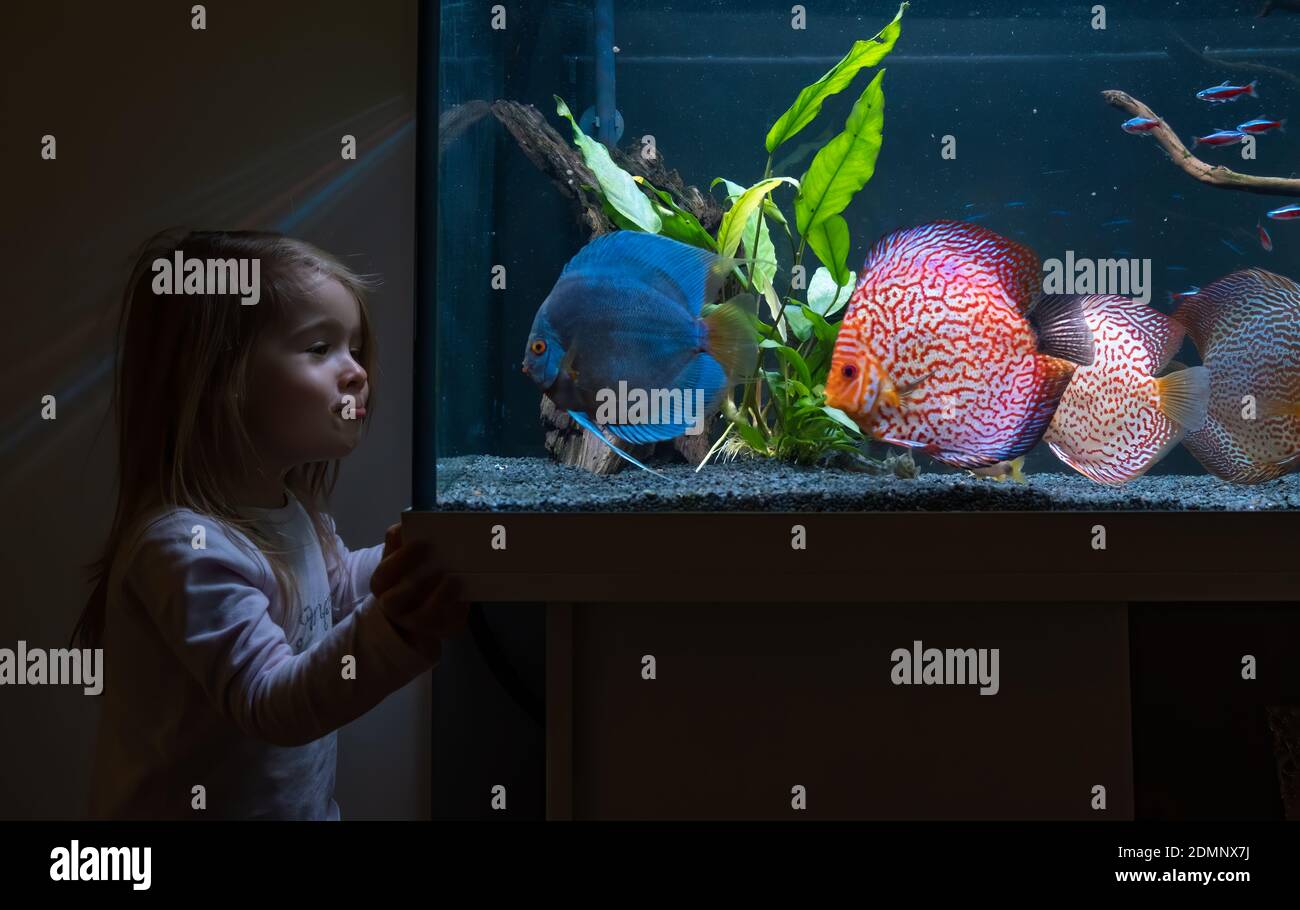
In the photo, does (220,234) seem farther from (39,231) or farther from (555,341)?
(39,231)

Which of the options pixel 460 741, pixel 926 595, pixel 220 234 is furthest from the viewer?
pixel 460 741

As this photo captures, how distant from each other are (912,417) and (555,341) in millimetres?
411

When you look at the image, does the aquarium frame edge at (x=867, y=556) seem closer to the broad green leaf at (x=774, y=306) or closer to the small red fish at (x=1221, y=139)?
the broad green leaf at (x=774, y=306)

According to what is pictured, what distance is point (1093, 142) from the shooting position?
1208mm

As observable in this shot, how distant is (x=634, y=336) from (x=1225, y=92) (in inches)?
37.3

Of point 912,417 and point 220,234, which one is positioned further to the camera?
point 220,234

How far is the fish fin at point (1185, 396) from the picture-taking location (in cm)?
94

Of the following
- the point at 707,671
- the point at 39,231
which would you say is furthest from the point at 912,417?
the point at 39,231

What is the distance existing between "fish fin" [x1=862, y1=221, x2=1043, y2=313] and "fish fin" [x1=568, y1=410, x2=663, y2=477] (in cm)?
36

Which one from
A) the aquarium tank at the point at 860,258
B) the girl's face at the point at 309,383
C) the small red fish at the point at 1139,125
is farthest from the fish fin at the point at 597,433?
the small red fish at the point at 1139,125

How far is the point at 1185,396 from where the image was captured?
938mm

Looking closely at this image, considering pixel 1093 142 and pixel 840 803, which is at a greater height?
pixel 1093 142

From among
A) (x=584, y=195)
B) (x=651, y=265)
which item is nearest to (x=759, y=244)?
(x=584, y=195)

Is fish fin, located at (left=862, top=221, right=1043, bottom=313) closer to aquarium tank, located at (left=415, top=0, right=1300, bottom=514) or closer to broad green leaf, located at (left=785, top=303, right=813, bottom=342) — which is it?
aquarium tank, located at (left=415, top=0, right=1300, bottom=514)
